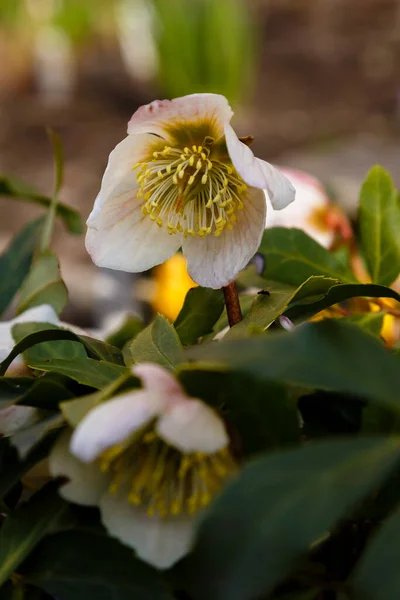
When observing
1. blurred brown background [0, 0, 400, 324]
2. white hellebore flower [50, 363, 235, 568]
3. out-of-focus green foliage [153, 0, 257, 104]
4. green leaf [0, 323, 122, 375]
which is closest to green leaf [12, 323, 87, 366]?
green leaf [0, 323, 122, 375]

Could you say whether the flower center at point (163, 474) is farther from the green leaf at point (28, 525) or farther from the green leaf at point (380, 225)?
the green leaf at point (380, 225)

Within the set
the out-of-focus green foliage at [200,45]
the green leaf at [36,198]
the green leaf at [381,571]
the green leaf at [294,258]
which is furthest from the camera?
the out-of-focus green foliage at [200,45]

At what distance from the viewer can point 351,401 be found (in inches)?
12.4

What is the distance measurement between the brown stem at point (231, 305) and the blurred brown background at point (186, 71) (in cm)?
348

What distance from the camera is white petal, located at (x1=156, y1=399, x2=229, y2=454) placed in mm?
257

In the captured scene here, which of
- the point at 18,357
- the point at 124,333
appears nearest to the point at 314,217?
the point at 124,333

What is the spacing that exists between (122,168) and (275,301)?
0.10m

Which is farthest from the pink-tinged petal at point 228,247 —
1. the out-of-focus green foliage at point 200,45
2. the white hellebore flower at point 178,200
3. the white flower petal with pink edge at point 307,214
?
the out-of-focus green foliage at point 200,45

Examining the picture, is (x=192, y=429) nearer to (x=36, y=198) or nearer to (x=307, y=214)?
(x=36, y=198)

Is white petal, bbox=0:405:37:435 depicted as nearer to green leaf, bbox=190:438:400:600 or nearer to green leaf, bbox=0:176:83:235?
green leaf, bbox=190:438:400:600

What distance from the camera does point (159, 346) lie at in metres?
0.35

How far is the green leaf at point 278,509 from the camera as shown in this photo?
232mm

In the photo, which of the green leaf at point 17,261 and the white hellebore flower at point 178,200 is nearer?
the white hellebore flower at point 178,200

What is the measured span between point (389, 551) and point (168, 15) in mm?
4198
